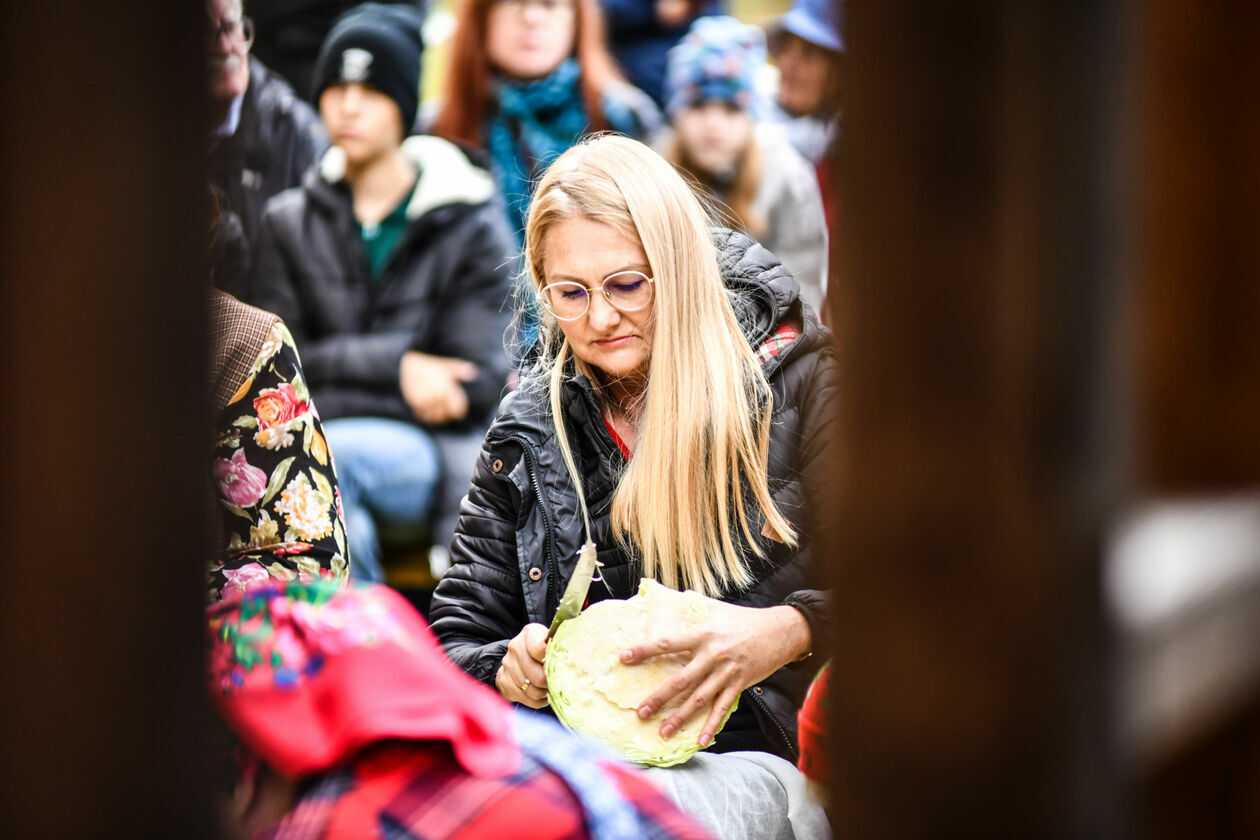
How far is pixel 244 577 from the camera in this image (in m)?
1.34

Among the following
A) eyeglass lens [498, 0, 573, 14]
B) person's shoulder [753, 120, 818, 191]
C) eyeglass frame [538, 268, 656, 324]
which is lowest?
eyeglass frame [538, 268, 656, 324]

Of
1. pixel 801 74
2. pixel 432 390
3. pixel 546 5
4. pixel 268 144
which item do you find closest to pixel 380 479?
pixel 432 390

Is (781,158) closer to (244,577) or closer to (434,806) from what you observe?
(244,577)

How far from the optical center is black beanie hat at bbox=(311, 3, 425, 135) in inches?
134

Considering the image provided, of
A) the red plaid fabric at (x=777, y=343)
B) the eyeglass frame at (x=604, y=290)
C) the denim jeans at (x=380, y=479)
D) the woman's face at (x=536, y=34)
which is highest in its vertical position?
the woman's face at (x=536, y=34)

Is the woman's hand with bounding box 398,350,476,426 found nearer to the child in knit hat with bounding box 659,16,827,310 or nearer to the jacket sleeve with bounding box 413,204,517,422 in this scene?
the jacket sleeve with bounding box 413,204,517,422

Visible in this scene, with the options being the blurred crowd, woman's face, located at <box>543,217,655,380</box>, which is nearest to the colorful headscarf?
the blurred crowd

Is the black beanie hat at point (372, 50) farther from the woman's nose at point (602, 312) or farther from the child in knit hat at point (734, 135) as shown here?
the woman's nose at point (602, 312)

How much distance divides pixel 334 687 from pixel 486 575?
0.66m

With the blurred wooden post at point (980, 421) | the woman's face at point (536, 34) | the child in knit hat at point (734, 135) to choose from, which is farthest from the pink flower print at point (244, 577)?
the woman's face at point (536, 34)

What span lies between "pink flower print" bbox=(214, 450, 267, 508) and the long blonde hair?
0.41 meters

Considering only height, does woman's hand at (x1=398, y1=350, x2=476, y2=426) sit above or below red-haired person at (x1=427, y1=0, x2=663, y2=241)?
below

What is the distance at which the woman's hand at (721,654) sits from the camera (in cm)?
135

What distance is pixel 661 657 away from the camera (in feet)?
4.49
